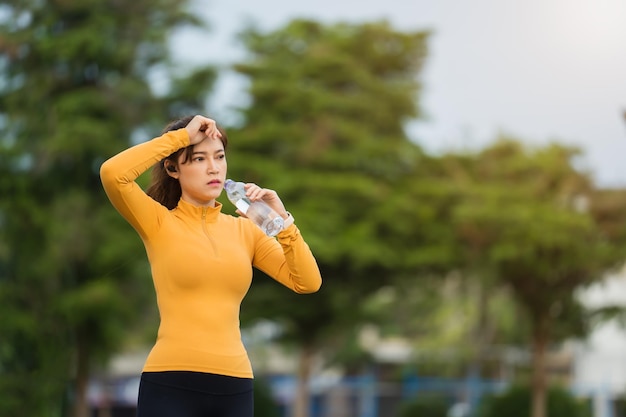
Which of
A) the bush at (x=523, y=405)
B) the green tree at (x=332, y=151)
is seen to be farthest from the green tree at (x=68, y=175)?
the bush at (x=523, y=405)

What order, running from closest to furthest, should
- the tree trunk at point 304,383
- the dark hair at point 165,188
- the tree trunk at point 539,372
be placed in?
the dark hair at point 165,188
the tree trunk at point 539,372
the tree trunk at point 304,383

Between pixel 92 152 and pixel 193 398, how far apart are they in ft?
61.6

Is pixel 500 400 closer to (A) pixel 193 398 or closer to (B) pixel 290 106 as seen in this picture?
(B) pixel 290 106

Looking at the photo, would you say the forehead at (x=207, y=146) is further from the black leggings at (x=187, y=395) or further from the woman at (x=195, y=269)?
the black leggings at (x=187, y=395)

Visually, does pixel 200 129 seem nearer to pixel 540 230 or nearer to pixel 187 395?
pixel 187 395

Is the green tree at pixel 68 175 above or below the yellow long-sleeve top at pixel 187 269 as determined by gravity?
above

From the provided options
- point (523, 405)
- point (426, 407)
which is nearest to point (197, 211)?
point (523, 405)

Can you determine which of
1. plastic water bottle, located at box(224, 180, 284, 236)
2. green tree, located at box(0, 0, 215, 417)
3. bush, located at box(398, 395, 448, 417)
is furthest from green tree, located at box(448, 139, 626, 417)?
plastic water bottle, located at box(224, 180, 284, 236)

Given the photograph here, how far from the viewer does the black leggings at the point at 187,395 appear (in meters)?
3.09

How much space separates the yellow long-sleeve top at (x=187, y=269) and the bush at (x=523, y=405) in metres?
19.5

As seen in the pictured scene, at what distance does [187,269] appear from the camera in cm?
314

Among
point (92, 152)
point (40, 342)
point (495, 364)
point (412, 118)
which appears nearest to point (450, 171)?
point (412, 118)

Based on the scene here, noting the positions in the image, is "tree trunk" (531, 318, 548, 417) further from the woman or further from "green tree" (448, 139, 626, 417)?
the woman

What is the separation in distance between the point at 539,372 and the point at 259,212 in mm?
19339
